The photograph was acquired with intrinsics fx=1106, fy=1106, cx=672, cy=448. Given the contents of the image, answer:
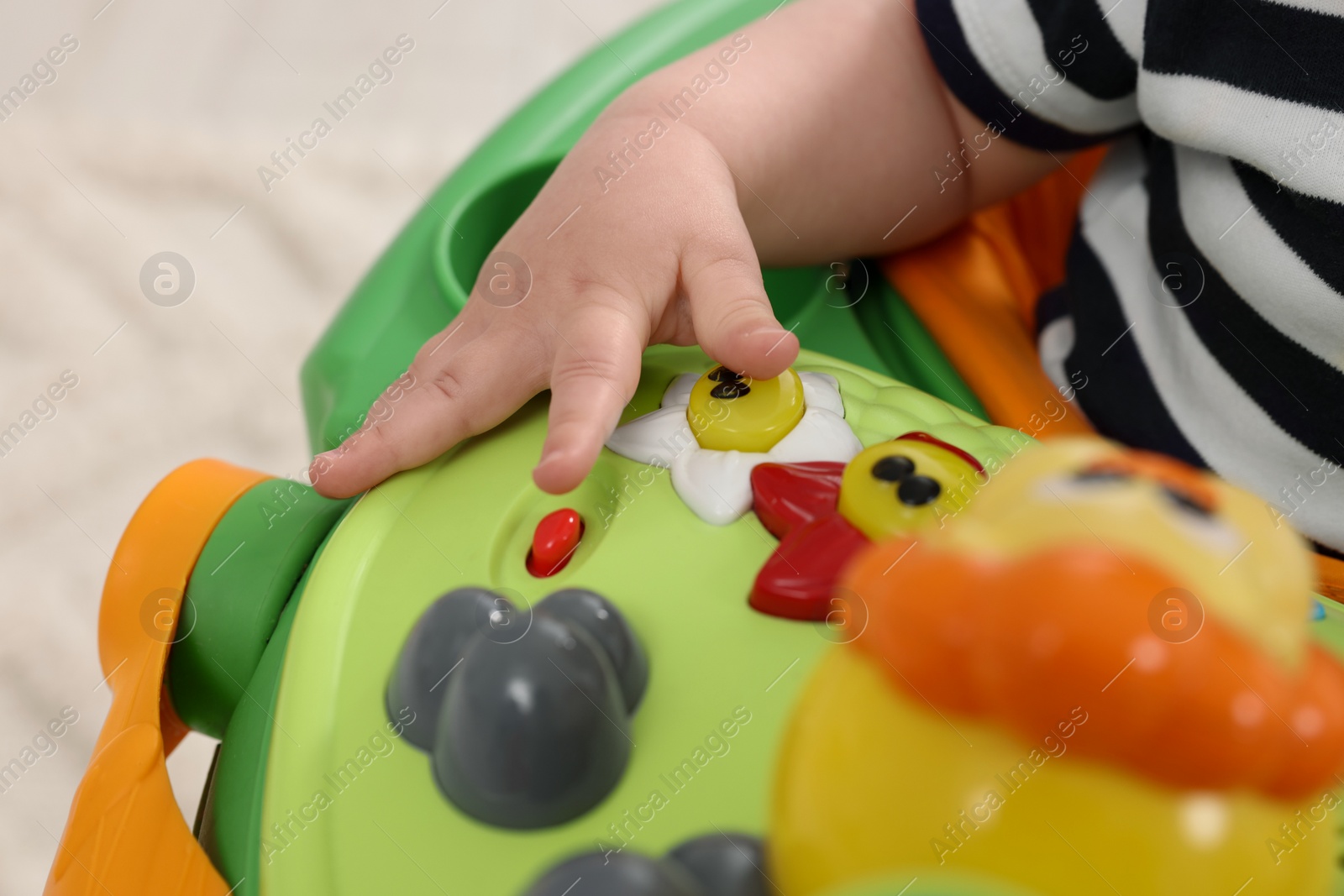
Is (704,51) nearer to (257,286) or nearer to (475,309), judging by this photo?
(475,309)

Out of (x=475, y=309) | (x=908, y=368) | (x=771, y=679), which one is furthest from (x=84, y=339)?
(x=771, y=679)

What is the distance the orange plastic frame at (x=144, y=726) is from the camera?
32cm

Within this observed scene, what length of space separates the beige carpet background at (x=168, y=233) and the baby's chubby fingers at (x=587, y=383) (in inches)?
16.2

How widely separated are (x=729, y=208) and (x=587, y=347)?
0.09 meters

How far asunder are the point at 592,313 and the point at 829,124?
0.57 feet

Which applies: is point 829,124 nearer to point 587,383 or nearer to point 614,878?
point 587,383

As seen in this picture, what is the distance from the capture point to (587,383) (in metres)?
0.37
